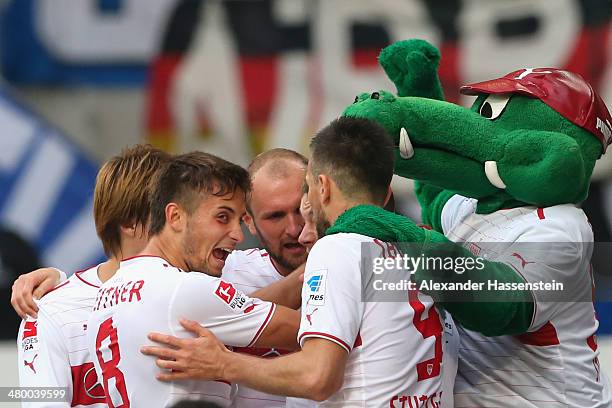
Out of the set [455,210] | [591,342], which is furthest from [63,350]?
[591,342]

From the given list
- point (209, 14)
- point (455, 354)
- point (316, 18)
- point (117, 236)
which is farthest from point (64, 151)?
point (455, 354)

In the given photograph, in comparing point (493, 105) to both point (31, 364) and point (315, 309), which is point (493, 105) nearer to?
point (315, 309)

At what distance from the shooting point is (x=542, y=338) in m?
2.61

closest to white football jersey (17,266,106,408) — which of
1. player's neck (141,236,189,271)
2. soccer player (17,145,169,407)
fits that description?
soccer player (17,145,169,407)

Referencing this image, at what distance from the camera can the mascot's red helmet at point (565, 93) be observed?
2672 millimetres

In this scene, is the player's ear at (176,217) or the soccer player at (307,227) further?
the soccer player at (307,227)

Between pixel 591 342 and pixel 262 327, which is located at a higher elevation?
pixel 262 327

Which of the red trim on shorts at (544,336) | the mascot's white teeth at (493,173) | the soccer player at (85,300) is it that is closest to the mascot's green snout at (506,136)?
the mascot's white teeth at (493,173)

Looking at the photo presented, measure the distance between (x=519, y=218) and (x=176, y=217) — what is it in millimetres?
890

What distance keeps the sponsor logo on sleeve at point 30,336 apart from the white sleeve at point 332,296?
2.76 ft

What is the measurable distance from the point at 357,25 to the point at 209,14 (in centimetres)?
65

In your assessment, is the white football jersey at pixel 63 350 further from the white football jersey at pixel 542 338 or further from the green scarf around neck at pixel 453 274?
the white football jersey at pixel 542 338

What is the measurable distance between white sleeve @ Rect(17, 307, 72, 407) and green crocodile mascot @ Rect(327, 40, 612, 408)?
2.83 feet

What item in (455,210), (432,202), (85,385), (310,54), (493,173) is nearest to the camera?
(493,173)
